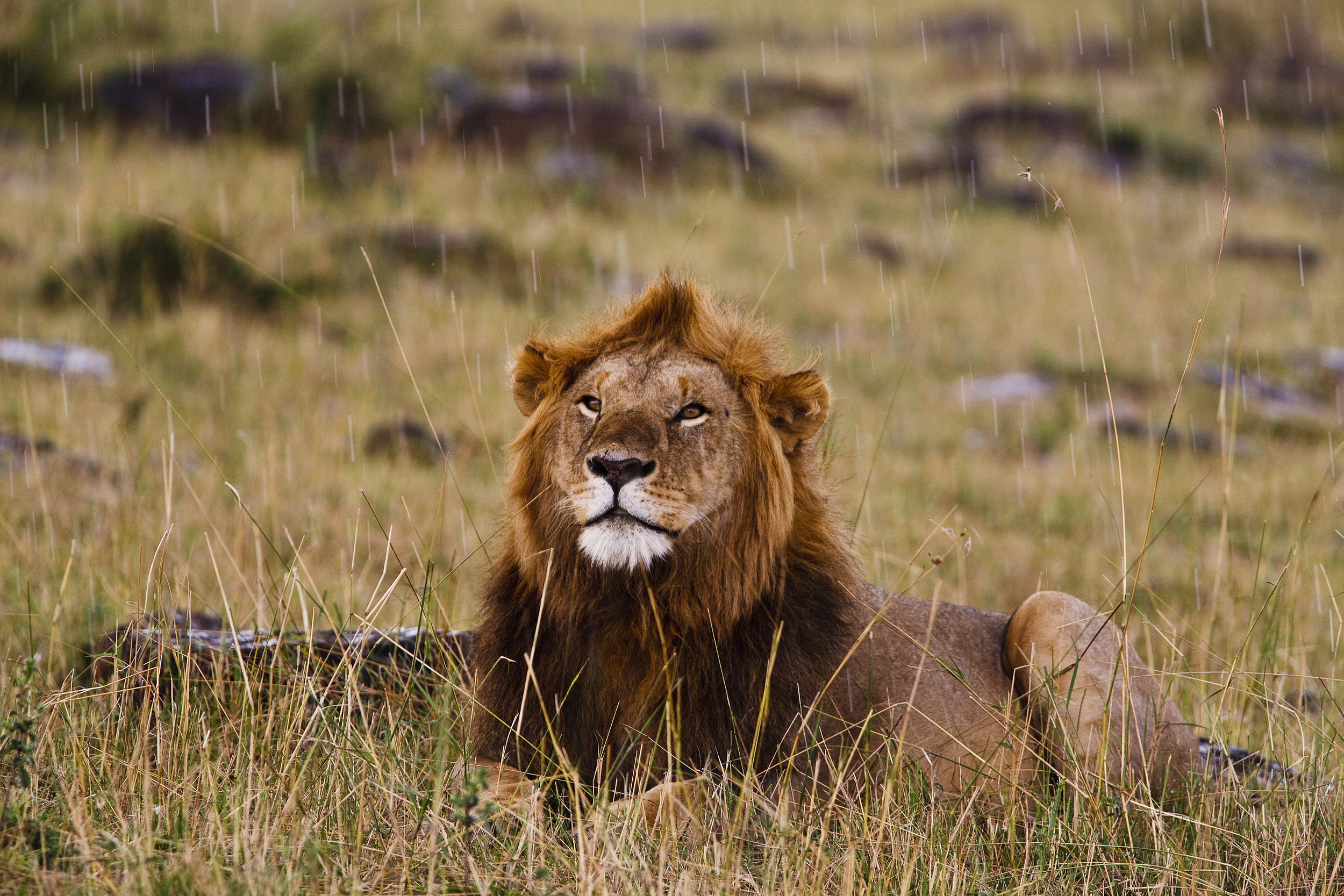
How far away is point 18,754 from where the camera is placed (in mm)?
2908

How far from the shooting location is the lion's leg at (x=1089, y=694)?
3.82 meters

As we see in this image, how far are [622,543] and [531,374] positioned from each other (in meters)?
0.87

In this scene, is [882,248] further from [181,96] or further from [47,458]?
[47,458]

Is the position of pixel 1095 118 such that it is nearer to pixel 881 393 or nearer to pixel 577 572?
pixel 881 393

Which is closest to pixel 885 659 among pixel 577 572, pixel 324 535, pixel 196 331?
pixel 577 572

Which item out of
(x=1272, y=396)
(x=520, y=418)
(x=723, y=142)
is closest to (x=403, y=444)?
(x=520, y=418)

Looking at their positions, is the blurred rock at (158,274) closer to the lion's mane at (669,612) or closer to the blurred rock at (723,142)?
the lion's mane at (669,612)

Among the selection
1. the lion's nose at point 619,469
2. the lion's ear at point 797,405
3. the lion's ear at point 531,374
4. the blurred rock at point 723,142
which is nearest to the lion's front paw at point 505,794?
the lion's nose at point 619,469

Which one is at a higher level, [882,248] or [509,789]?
[882,248]

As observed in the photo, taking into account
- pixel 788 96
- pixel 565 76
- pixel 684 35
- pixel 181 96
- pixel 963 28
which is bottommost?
pixel 181 96

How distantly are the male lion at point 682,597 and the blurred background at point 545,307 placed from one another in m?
0.47

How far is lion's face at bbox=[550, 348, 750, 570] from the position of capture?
10.2 feet

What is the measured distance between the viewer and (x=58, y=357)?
32.0ft

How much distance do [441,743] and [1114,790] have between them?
206 centimetres
